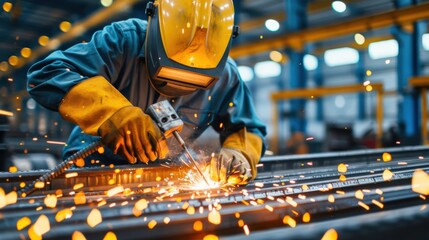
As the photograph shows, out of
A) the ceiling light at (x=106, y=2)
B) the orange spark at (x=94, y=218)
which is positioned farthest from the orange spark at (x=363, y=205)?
the ceiling light at (x=106, y=2)

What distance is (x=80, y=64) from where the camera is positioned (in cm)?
Answer: 150

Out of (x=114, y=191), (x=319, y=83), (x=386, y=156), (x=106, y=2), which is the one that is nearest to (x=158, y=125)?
(x=114, y=191)

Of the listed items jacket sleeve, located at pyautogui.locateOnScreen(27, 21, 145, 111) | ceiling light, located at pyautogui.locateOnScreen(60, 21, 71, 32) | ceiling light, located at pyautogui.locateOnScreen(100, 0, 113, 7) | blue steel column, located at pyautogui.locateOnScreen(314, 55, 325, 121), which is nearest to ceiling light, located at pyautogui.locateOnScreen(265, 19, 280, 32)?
ceiling light, located at pyautogui.locateOnScreen(100, 0, 113, 7)

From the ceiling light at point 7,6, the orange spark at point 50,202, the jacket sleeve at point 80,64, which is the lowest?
the orange spark at point 50,202

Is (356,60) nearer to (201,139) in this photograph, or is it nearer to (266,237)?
(201,139)

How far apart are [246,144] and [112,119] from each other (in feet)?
2.69

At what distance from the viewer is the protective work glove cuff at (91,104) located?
4.16 ft

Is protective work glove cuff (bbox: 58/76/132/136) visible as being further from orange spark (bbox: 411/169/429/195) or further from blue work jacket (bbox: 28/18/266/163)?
orange spark (bbox: 411/169/429/195)

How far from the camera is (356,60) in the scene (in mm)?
14938

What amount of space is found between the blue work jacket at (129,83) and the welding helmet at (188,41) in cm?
20

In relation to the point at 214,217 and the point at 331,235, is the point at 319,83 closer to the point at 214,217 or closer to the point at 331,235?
the point at 331,235

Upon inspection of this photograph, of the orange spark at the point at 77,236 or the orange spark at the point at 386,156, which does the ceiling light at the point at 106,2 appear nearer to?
the orange spark at the point at 386,156

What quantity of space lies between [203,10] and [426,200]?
1.00 metres

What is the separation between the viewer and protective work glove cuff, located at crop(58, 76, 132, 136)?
127cm
